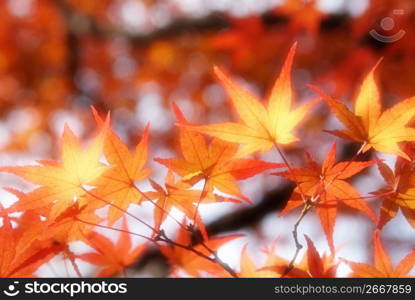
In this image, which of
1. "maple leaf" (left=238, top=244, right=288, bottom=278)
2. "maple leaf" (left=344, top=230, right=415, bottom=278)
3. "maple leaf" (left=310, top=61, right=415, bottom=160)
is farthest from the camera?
"maple leaf" (left=238, top=244, right=288, bottom=278)

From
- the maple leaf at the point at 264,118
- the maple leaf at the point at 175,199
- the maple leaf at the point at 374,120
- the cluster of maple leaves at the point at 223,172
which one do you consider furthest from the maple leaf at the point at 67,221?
the maple leaf at the point at 374,120

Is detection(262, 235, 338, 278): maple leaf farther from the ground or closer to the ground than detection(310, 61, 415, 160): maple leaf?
closer to the ground

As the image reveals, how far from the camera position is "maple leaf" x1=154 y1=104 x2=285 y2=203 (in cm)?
99

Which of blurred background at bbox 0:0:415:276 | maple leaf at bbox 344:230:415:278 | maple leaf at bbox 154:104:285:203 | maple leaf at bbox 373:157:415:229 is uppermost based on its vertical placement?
blurred background at bbox 0:0:415:276

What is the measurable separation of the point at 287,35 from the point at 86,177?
285 centimetres

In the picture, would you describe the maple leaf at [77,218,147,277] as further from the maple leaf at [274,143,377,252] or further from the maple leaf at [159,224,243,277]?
the maple leaf at [274,143,377,252]

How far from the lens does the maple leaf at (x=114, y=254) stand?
1.29m

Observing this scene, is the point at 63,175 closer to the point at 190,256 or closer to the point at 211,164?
the point at 211,164

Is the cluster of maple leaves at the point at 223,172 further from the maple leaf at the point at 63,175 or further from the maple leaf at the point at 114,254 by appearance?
the maple leaf at the point at 114,254

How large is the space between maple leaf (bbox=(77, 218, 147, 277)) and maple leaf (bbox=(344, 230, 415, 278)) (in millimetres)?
520

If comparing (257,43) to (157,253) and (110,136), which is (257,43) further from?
(110,136)

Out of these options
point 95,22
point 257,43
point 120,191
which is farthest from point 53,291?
point 257,43

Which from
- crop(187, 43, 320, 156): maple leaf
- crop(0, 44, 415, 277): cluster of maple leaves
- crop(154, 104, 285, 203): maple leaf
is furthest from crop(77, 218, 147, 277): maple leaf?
crop(187, 43, 320, 156): maple leaf

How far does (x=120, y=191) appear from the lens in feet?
3.42
